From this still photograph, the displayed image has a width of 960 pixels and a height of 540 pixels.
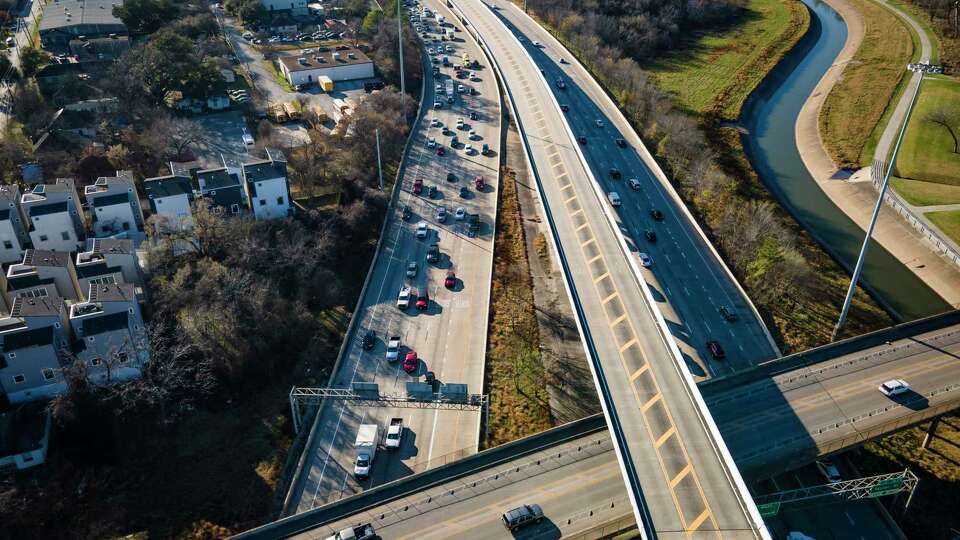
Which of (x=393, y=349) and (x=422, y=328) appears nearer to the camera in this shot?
(x=393, y=349)

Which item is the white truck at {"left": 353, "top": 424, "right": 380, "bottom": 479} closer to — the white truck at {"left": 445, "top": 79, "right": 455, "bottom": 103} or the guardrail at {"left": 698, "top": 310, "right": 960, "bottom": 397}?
the guardrail at {"left": 698, "top": 310, "right": 960, "bottom": 397}

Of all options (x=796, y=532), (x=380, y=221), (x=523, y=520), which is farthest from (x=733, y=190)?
(x=523, y=520)

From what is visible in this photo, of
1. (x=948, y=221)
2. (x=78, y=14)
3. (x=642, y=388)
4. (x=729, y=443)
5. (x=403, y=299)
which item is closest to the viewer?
(x=729, y=443)

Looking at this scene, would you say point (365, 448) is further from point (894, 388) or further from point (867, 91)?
point (867, 91)

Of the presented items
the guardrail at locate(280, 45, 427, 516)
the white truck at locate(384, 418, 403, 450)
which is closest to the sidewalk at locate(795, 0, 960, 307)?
the white truck at locate(384, 418, 403, 450)

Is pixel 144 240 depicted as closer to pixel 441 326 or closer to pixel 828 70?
pixel 441 326

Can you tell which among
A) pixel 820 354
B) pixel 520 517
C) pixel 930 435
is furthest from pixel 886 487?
pixel 520 517
